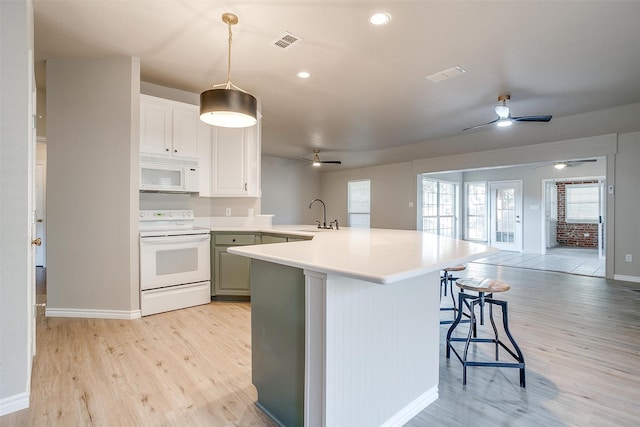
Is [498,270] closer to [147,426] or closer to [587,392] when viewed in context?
[587,392]

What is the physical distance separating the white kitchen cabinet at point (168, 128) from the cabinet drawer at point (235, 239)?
3.30 ft

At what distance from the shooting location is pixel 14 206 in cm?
176

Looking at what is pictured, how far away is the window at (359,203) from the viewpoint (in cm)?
930

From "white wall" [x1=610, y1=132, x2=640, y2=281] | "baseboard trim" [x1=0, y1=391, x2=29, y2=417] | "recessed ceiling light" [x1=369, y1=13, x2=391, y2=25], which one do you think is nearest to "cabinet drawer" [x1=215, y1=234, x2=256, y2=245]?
"baseboard trim" [x1=0, y1=391, x2=29, y2=417]

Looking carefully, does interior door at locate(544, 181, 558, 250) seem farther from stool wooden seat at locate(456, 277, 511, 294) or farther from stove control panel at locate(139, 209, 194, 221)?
stove control panel at locate(139, 209, 194, 221)

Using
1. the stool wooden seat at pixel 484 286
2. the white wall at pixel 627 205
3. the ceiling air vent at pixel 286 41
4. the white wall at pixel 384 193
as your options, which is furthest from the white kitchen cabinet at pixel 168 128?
the white wall at pixel 627 205

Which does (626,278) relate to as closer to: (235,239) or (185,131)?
(235,239)

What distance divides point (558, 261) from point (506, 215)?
6.82 ft

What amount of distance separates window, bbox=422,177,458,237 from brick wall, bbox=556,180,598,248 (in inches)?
132

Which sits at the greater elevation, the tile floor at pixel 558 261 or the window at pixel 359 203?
the window at pixel 359 203

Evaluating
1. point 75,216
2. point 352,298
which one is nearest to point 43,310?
point 75,216

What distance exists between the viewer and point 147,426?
163 cm

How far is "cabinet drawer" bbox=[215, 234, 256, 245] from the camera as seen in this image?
376cm

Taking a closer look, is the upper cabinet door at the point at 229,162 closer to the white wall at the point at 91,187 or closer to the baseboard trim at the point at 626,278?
the white wall at the point at 91,187
